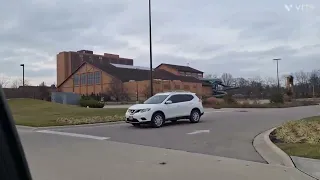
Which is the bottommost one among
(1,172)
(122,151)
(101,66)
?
(122,151)

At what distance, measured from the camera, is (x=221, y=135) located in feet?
45.5

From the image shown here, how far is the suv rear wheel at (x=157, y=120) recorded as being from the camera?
17.3 meters

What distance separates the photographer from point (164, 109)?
17.9m

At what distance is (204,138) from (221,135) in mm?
1105

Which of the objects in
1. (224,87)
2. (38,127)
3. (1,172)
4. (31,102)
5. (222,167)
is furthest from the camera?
(224,87)

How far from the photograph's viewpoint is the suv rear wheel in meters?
17.3

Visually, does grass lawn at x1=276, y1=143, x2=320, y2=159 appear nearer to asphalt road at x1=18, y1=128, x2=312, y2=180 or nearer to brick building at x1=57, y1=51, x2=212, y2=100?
asphalt road at x1=18, y1=128, x2=312, y2=180

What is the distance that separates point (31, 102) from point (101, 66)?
4981cm

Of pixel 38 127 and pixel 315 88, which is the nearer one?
pixel 38 127

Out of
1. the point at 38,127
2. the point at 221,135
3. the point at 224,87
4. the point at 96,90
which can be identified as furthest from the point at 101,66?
the point at 221,135

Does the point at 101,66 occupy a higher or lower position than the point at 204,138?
higher

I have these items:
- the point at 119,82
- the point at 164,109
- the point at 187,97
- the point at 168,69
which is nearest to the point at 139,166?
the point at 164,109

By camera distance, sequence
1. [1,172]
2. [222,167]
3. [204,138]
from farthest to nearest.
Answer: [204,138]
[222,167]
[1,172]

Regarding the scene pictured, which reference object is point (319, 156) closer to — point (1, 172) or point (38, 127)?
point (1, 172)
